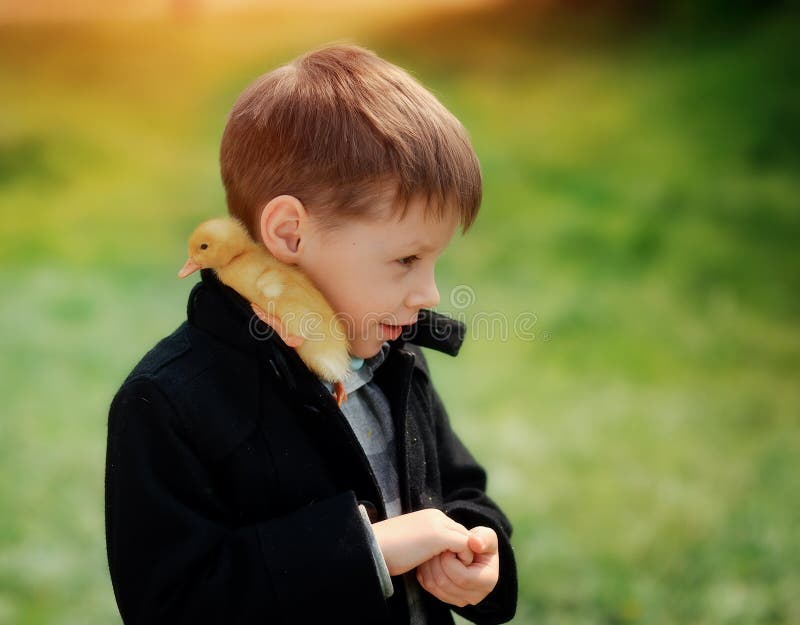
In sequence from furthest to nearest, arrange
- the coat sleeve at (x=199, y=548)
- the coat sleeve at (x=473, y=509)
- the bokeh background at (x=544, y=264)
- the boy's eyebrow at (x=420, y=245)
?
1. the bokeh background at (x=544, y=264)
2. the coat sleeve at (x=473, y=509)
3. the boy's eyebrow at (x=420, y=245)
4. the coat sleeve at (x=199, y=548)

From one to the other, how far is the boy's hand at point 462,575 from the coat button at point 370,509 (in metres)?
0.10

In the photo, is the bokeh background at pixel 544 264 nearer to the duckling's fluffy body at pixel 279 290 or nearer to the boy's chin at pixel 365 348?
the boy's chin at pixel 365 348

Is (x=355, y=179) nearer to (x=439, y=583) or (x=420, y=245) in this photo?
(x=420, y=245)

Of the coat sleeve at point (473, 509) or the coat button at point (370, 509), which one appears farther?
the coat sleeve at point (473, 509)

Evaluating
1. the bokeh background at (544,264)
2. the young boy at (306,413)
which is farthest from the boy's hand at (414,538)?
the bokeh background at (544,264)

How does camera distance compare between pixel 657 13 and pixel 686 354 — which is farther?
pixel 657 13

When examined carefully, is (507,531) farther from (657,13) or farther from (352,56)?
(657,13)

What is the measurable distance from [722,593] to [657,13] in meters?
3.49

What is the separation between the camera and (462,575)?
53.0 inches

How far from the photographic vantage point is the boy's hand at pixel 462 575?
Result: 135cm

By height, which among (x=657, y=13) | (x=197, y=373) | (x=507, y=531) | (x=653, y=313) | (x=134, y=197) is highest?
(x=657, y=13)

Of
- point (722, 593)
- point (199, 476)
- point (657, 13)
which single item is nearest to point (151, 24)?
point (657, 13)

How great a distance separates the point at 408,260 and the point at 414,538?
0.38 meters

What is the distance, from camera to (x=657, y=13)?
5262mm
